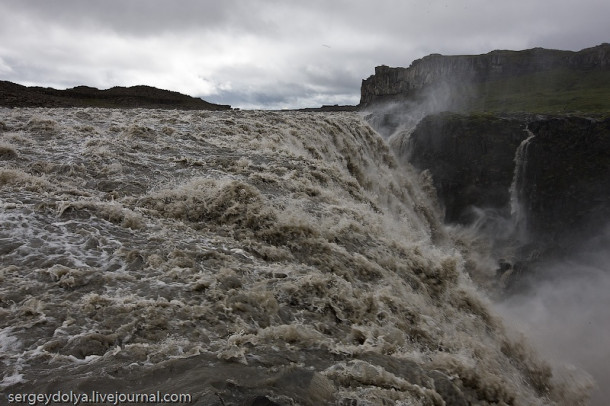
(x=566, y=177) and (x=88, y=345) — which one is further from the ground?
(x=88, y=345)

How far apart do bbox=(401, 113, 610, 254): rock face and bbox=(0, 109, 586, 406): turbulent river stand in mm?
25190

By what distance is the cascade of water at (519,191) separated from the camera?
112 feet

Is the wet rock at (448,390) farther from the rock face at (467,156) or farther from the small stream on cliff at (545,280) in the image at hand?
the rock face at (467,156)

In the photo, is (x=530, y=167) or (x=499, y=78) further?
(x=499, y=78)

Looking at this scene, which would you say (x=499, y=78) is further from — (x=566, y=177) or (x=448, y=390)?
(x=448, y=390)

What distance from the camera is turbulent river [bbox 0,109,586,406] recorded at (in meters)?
5.45

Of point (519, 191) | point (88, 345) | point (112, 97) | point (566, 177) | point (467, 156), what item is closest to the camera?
point (88, 345)

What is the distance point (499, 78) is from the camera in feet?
346

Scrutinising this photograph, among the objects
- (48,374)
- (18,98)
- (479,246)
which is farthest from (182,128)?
(18,98)

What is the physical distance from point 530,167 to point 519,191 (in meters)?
2.40

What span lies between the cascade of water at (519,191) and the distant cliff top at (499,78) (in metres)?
56.3

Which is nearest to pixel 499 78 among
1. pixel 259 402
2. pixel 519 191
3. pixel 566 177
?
pixel 566 177

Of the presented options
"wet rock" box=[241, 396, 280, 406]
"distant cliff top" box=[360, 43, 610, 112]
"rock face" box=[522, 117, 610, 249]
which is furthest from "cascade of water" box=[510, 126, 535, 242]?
"distant cliff top" box=[360, 43, 610, 112]

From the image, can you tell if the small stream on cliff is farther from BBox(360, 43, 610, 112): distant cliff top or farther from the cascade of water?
BBox(360, 43, 610, 112): distant cliff top
